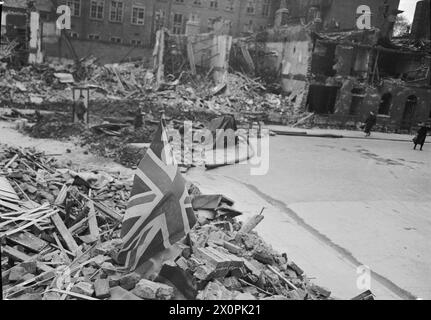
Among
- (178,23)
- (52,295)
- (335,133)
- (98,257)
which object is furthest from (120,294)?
(178,23)

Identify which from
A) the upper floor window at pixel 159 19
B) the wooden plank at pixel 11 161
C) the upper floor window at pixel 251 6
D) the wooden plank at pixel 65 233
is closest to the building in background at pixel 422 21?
the upper floor window at pixel 251 6

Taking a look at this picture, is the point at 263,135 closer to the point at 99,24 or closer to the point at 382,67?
the point at 382,67

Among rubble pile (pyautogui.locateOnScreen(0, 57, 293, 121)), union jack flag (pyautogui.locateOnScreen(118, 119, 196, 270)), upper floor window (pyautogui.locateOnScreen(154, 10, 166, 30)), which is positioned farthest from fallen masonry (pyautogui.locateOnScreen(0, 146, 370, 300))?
upper floor window (pyautogui.locateOnScreen(154, 10, 166, 30))

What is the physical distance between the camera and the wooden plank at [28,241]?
558 cm

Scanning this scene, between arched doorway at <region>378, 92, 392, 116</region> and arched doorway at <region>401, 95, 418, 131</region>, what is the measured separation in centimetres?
153

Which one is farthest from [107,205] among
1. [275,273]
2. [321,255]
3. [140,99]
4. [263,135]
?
[140,99]

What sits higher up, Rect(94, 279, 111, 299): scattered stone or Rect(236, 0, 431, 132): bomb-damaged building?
Rect(236, 0, 431, 132): bomb-damaged building

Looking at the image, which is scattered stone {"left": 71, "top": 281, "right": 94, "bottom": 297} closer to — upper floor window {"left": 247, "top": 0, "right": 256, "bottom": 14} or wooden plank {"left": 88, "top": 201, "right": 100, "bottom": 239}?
wooden plank {"left": 88, "top": 201, "right": 100, "bottom": 239}

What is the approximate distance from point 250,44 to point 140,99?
14.0 meters

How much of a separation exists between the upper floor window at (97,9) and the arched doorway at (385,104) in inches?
999

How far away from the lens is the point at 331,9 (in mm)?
35531

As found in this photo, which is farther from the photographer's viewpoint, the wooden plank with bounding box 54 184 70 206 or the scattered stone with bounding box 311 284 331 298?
the wooden plank with bounding box 54 184 70 206

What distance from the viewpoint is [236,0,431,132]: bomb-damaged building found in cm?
2792

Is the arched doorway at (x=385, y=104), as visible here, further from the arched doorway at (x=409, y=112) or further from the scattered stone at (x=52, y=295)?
the scattered stone at (x=52, y=295)
